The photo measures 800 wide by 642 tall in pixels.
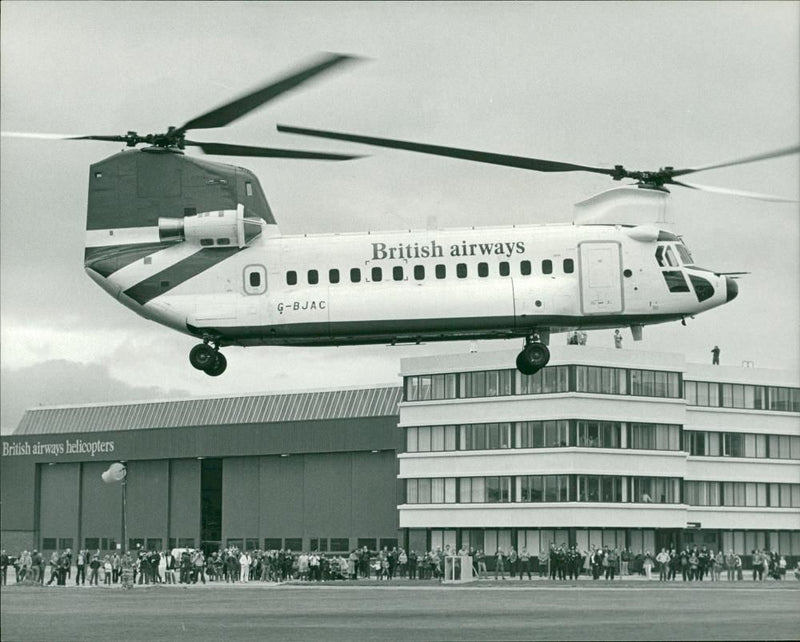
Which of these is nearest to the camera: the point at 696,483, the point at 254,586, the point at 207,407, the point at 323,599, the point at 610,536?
the point at 323,599

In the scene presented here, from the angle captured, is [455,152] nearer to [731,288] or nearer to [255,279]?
[255,279]

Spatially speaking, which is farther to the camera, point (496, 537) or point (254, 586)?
point (496, 537)

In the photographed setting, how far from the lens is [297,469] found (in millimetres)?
142000

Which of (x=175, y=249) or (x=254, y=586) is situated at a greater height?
(x=175, y=249)

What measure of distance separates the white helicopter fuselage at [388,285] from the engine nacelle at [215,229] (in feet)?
0.32

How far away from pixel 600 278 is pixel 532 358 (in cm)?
336

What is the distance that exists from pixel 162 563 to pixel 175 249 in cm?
9854

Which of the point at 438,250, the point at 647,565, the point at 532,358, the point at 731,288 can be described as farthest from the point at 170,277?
the point at 647,565

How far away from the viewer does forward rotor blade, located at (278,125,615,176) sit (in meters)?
35.1

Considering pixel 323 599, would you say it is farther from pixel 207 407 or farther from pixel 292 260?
pixel 207 407

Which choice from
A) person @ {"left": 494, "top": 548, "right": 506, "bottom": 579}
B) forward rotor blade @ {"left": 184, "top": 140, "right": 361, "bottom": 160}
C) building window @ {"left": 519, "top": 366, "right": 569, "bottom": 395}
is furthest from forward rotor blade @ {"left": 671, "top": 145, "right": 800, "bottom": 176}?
building window @ {"left": 519, "top": 366, "right": 569, "bottom": 395}

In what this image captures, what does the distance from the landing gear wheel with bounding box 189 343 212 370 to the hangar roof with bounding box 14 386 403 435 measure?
9379cm

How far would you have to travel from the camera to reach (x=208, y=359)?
43938mm

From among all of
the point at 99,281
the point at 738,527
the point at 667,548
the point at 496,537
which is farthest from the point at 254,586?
the point at 99,281
